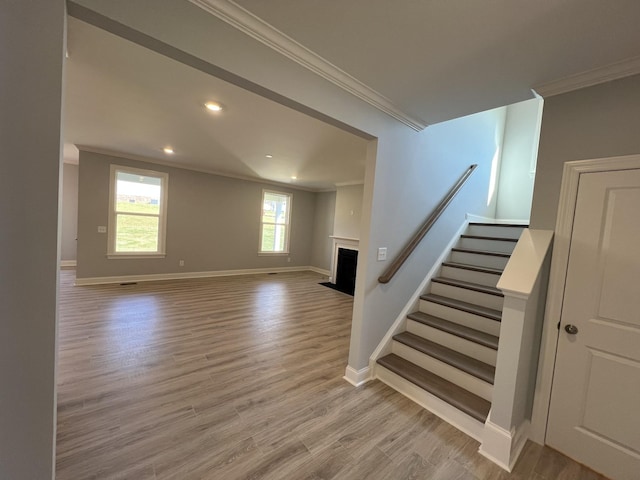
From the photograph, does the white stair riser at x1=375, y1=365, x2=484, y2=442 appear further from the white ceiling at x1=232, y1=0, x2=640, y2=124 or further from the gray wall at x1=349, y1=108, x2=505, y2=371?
the white ceiling at x1=232, y1=0, x2=640, y2=124

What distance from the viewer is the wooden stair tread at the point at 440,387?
1852 millimetres

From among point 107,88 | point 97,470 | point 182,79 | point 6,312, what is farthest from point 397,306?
point 107,88

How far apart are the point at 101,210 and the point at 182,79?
13.7 feet

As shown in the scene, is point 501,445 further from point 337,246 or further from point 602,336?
point 337,246

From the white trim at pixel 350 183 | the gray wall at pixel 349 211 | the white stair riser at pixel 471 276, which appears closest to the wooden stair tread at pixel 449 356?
the white stair riser at pixel 471 276

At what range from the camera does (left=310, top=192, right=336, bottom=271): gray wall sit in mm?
7457

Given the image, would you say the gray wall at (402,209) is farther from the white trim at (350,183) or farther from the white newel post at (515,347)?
the white trim at (350,183)

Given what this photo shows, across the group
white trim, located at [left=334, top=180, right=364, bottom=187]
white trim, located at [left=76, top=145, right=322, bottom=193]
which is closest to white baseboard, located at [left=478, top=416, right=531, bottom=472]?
white trim, located at [left=334, top=180, right=364, bottom=187]

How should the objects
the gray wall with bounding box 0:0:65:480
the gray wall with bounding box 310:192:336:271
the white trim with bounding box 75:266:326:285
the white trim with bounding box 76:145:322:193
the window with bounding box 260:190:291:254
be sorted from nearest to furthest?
1. the gray wall with bounding box 0:0:65:480
2. the white trim with bounding box 76:145:322:193
3. the white trim with bounding box 75:266:326:285
4. the window with bounding box 260:190:291:254
5. the gray wall with bounding box 310:192:336:271

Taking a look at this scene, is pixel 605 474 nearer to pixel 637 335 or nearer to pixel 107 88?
pixel 637 335

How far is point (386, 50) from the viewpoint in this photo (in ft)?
5.08

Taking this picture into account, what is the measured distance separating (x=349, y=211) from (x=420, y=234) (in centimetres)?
367

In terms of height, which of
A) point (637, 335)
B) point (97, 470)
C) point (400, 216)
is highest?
point (400, 216)

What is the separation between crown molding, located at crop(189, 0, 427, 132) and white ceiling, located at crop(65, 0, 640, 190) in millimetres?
22
